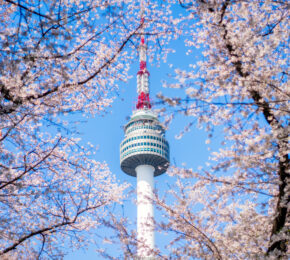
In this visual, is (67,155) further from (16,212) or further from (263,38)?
(263,38)

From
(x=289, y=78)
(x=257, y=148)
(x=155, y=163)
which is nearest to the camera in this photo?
(x=257, y=148)

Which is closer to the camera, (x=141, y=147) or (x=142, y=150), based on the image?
(x=142, y=150)

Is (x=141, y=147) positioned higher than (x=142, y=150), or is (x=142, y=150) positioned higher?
(x=141, y=147)

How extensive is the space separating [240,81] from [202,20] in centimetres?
125

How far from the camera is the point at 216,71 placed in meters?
4.87

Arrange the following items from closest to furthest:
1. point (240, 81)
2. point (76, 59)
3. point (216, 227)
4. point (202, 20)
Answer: point (240, 81) → point (202, 20) → point (76, 59) → point (216, 227)

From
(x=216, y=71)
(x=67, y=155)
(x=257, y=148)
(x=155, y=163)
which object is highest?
(x=155, y=163)

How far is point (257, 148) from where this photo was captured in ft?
12.7

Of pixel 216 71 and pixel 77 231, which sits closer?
pixel 216 71

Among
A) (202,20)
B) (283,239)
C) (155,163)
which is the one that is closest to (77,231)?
(283,239)

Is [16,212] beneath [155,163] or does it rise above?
beneath

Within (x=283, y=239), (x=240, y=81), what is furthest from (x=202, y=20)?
(x=283, y=239)

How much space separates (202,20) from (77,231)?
193 inches

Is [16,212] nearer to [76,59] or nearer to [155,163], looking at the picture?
[76,59]
